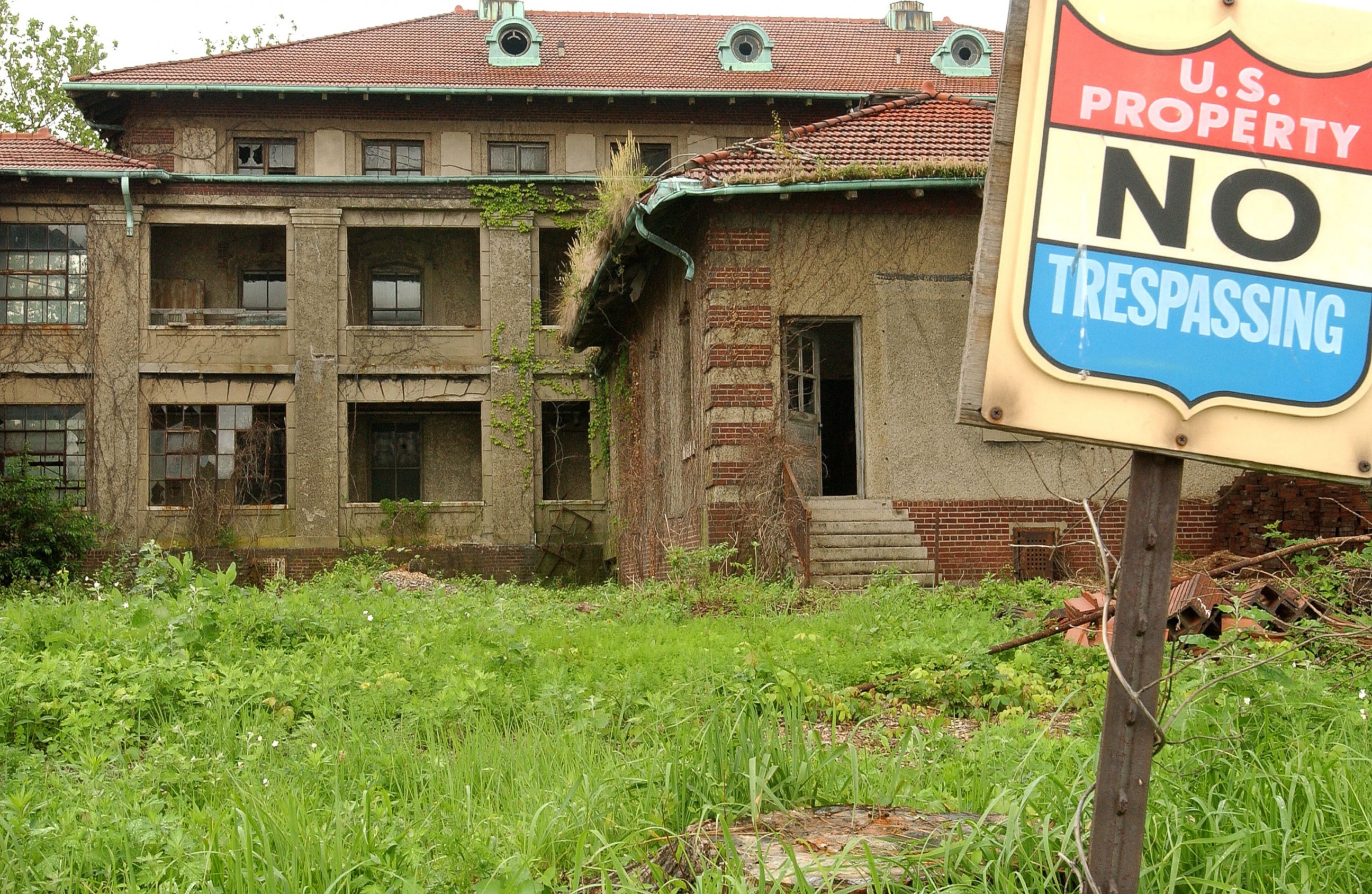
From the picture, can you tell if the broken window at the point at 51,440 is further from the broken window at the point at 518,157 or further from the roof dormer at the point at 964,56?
the roof dormer at the point at 964,56

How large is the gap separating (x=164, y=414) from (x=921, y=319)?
18.9 m

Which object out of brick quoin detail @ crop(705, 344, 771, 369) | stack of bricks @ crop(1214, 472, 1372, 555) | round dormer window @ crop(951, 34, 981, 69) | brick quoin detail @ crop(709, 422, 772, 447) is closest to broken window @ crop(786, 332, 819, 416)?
brick quoin detail @ crop(705, 344, 771, 369)

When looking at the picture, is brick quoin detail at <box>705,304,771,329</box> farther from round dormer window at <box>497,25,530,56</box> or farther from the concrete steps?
round dormer window at <box>497,25,530,56</box>

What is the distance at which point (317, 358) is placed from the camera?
2647cm

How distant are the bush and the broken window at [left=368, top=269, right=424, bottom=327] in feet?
34.7

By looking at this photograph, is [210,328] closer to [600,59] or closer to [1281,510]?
[600,59]

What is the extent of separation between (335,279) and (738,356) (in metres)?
16.0

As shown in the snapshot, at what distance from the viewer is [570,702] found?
5566mm

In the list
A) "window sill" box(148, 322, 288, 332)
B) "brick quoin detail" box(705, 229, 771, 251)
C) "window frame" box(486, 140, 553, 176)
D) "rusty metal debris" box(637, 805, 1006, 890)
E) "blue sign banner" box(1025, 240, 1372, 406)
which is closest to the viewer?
"blue sign banner" box(1025, 240, 1372, 406)

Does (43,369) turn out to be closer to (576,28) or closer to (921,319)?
(576,28)

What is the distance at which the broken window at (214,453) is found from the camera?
26062 mm

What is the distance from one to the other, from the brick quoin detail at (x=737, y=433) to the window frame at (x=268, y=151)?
1771 cm

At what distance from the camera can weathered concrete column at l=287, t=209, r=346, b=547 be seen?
25.9 meters

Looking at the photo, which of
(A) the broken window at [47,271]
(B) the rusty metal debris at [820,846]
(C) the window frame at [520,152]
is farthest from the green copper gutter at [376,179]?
(B) the rusty metal debris at [820,846]
